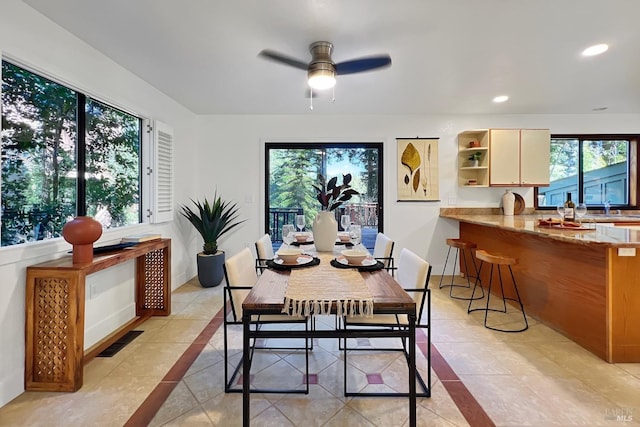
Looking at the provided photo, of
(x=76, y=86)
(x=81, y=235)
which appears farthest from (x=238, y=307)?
(x=76, y=86)

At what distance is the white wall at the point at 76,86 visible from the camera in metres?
1.86

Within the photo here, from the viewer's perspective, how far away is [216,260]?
4055 mm

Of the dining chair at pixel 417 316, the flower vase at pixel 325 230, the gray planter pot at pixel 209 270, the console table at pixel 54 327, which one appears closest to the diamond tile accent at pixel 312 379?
the dining chair at pixel 417 316

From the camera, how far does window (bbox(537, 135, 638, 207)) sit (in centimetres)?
466

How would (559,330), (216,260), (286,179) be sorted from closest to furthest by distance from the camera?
1. (559,330)
2. (216,260)
3. (286,179)

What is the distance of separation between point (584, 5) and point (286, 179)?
11.6ft

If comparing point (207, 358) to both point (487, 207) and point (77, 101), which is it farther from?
point (487, 207)

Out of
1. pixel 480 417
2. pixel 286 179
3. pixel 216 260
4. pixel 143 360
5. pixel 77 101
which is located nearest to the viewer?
pixel 480 417

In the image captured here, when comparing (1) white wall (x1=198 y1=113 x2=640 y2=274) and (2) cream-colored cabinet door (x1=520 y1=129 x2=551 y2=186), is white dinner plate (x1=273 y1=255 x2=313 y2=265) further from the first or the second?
(2) cream-colored cabinet door (x1=520 y1=129 x2=551 y2=186)

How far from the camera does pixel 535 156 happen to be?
429 centimetres

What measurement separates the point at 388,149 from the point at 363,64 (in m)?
2.28

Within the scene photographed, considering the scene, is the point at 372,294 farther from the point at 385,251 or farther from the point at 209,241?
the point at 209,241

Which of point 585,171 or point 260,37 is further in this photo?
point 585,171

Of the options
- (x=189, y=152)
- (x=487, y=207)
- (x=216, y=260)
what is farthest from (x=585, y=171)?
(x=189, y=152)
